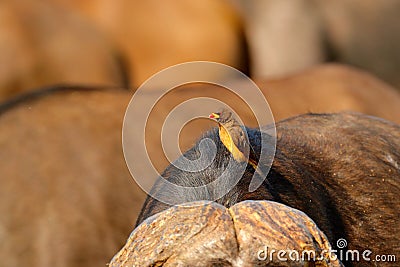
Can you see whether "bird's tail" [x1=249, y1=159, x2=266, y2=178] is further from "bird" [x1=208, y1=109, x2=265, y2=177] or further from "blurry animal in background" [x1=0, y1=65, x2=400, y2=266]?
"blurry animal in background" [x1=0, y1=65, x2=400, y2=266]

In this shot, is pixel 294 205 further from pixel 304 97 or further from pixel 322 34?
pixel 322 34

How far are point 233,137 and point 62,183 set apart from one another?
2533 mm

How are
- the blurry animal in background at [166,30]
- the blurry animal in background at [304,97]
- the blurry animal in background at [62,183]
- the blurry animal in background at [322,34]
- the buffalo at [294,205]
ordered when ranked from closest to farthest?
the buffalo at [294,205] → the blurry animal in background at [62,183] → the blurry animal in background at [304,97] → the blurry animal in background at [166,30] → the blurry animal in background at [322,34]

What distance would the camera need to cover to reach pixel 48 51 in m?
7.97

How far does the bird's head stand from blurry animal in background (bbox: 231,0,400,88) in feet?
21.2

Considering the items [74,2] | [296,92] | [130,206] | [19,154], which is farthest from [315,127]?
[74,2]

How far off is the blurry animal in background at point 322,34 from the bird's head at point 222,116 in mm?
6464

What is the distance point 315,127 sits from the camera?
3.11m

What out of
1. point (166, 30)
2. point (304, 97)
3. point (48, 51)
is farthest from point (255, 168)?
point (166, 30)

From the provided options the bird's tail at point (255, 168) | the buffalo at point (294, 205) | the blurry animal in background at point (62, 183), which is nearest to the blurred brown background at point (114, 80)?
the blurry animal in background at point (62, 183)

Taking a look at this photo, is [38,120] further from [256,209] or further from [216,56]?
[216,56]

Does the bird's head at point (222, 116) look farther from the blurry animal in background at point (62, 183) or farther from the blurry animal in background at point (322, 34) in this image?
the blurry animal in background at point (322, 34)

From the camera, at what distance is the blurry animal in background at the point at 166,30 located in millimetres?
8656

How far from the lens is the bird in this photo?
236 cm
